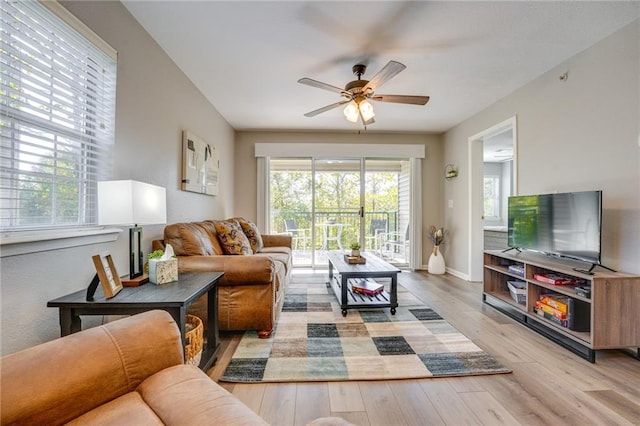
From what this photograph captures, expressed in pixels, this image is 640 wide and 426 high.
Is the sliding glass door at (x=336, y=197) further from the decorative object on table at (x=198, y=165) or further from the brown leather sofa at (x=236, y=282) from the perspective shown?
the brown leather sofa at (x=236, y=282)

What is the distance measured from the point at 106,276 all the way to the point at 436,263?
4491mm

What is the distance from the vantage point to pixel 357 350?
2.14 metres

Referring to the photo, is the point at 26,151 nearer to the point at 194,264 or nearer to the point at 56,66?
the point at 56,66

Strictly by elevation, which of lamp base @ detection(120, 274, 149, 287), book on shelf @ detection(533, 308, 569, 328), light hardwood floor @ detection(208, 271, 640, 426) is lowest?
light hardwood floor @ detection(208, 271, 640, 426)

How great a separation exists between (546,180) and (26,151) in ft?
13.1

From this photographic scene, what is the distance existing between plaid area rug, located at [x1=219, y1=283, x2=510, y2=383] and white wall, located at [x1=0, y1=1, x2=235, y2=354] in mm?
1017

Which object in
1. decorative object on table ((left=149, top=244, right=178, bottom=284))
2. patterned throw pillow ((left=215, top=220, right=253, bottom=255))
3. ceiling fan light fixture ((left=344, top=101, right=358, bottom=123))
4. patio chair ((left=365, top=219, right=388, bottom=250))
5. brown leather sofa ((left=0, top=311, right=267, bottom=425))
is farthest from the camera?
patio chair ((left=365, top=219, right=388, bottom=250))

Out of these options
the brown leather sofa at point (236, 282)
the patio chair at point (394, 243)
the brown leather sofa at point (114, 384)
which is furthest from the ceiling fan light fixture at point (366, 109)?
the patio chair at point (394, 243)

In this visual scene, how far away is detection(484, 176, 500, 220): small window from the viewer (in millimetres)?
7176

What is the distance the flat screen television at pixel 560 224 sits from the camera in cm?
216

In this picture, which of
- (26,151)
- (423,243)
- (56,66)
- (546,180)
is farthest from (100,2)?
(423,243)

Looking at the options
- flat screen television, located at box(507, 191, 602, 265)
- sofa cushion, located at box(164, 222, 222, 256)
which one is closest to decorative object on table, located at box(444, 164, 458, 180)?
flat screen television, located at box(507, 191, 602, 265)

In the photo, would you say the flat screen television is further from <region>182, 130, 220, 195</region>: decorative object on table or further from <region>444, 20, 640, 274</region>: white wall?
<region>182, 130, 220, 195</region>: decorative object on table

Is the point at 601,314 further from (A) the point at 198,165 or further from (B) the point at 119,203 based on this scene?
(A) the point at 198,165
